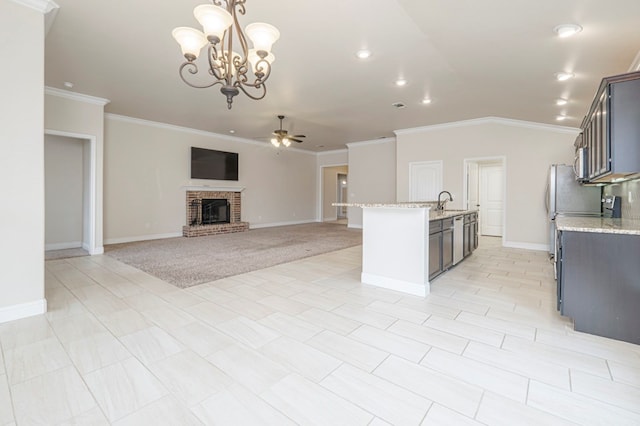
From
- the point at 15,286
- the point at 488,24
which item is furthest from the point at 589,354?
the point at 15,286

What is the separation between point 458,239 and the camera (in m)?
4.56

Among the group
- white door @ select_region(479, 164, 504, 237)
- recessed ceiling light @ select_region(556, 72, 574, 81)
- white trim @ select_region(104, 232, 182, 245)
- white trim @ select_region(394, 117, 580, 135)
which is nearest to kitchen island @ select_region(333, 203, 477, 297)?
recessed ceiling light @ select_region(556, 72, 574, 81)

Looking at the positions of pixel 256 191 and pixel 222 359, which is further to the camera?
pixel 256 191

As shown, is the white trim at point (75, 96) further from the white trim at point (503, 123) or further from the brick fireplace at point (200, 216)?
the white trim at point (503, 123)

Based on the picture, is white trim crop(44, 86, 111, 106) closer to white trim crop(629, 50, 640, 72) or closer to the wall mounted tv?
the wall mounted tv

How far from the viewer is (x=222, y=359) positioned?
2018 millimetres

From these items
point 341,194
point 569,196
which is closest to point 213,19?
point 569,196

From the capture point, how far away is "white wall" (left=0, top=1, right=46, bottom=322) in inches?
101

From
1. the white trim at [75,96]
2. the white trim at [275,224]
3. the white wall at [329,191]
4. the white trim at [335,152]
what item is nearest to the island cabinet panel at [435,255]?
the white trim at [75,96]

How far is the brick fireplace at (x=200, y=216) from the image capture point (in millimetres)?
7723

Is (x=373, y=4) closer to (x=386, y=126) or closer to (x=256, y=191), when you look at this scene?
(x=386, y=126)

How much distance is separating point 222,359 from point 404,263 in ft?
7.29

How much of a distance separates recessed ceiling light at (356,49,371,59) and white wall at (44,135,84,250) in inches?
233

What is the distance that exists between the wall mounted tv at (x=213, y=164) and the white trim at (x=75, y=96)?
2.52 m
